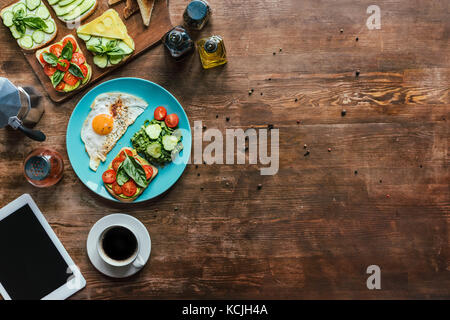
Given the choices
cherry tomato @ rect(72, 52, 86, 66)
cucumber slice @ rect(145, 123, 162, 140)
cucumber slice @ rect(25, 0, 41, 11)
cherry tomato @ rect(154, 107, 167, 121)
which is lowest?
cucumber slice @ rect(145, 123, 162, 140)

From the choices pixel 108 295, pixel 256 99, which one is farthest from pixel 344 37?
pixel 108 295

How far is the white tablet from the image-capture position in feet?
6.16

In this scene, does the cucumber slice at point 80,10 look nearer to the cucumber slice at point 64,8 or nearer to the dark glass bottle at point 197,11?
the cucumber slice at point 64,8

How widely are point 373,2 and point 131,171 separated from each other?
159 centimetres

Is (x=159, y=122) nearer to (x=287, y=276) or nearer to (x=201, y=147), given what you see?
(x=201, y=147)

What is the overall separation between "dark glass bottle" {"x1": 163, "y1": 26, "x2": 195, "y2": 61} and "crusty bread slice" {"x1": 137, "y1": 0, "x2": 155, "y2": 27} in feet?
0.47

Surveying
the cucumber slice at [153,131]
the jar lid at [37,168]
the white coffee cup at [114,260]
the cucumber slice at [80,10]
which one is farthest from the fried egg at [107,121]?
the cucumber slice at [80,10]

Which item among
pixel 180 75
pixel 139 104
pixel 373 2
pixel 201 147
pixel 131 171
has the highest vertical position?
pixel 373 2

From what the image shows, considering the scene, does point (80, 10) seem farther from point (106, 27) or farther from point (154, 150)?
point (154, 150)

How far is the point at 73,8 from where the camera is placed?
73.0 inches

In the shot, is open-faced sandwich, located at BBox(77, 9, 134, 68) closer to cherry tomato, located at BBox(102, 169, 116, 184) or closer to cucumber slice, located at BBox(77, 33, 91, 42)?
cucumber slice, located at BBox(77, 33, 91, 42)

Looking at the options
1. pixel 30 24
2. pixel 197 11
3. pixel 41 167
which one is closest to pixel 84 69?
pixel 30 24

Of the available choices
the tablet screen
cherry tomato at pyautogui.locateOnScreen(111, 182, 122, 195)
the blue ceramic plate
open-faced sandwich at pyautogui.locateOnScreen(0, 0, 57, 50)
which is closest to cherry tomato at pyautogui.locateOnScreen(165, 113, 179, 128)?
the blue ceramic plate

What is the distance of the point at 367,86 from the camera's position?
1910 mm
